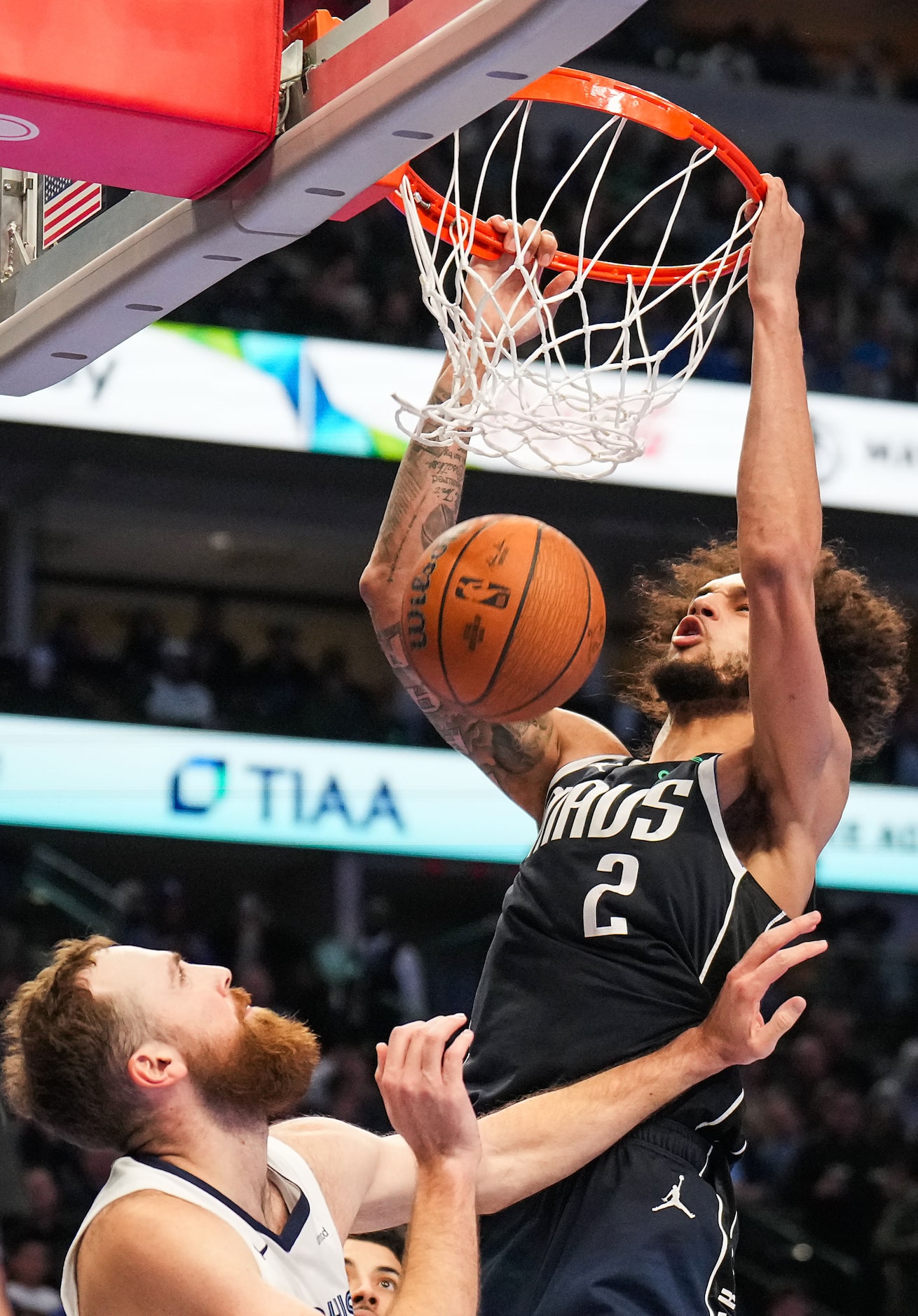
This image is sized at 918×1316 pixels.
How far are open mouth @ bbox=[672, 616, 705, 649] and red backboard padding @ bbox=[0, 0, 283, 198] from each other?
1292 millimetres

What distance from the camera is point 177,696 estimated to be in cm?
1077

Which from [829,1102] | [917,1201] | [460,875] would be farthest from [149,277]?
[460,875]

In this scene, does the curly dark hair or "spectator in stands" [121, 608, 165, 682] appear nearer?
the curly dark hair

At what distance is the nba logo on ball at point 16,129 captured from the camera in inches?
98.9

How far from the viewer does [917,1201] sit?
8.16 m

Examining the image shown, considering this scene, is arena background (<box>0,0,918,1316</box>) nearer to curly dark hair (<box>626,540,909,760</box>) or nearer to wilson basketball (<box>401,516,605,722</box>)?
curly dark hair (<box>626,540,909,760</box>)

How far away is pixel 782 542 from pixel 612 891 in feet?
2.29

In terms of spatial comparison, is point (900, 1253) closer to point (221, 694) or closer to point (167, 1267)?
point (221, 694)

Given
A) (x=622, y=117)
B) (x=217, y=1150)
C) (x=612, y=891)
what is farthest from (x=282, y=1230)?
(x=622, y=117)

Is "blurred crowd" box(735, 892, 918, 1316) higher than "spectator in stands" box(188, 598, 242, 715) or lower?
lower

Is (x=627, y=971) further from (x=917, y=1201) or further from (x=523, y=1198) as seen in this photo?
(x=917, y=1201)

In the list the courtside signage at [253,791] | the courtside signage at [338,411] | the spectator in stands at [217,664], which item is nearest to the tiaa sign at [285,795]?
the courtside signage at [253,791]

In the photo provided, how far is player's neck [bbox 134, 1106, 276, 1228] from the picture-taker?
2.60 m

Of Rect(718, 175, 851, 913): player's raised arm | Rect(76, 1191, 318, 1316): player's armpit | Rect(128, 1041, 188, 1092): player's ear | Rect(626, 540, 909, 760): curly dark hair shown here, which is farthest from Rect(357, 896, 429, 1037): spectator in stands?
Rect(76, 1191, 318, 1316): player's armpit
